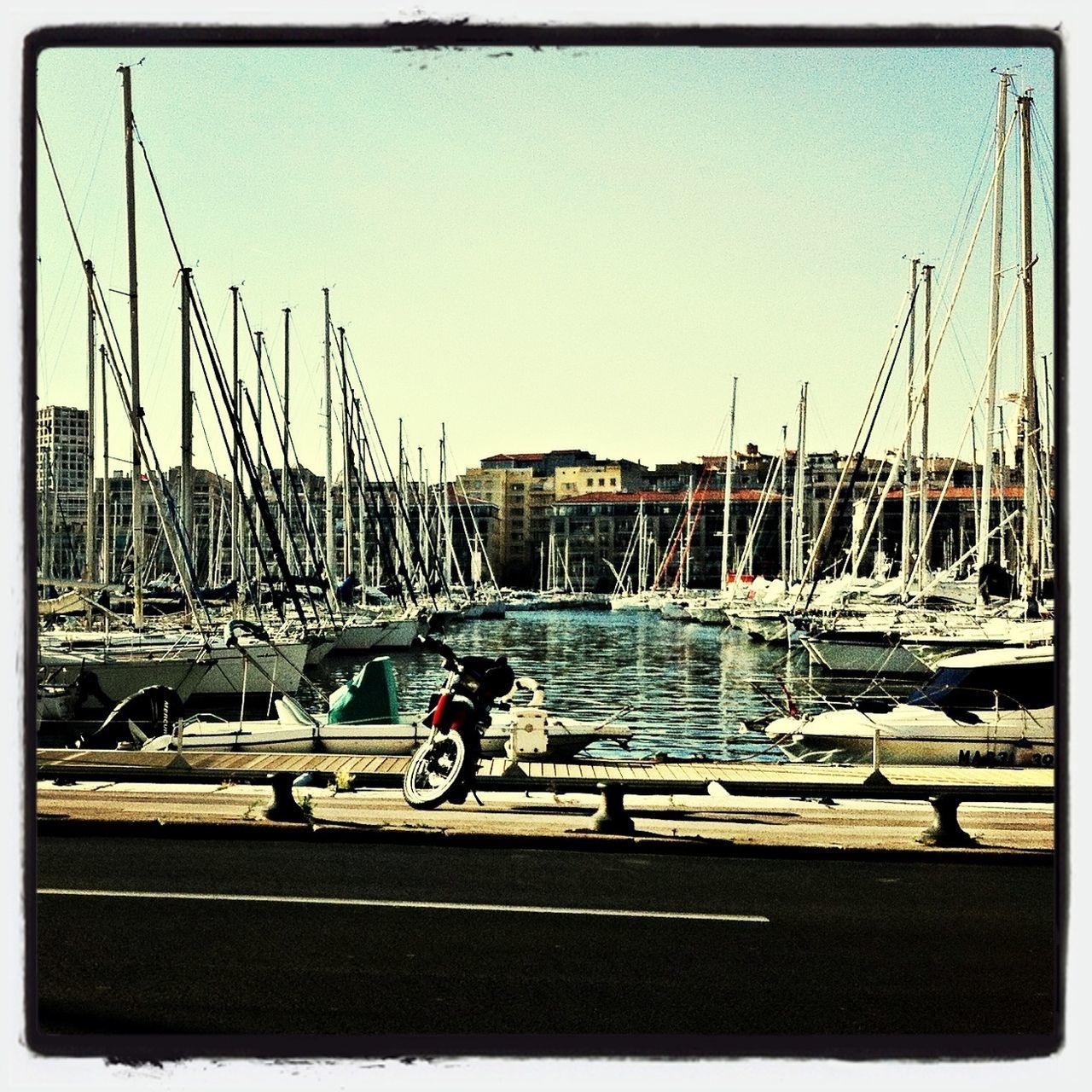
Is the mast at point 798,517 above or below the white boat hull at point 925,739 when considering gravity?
above

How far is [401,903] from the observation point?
6.72m

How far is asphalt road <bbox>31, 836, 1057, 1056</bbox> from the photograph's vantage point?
5.04 m

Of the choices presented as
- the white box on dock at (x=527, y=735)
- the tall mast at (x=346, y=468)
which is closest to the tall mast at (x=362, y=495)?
the tall mast at (x=346, y=468)

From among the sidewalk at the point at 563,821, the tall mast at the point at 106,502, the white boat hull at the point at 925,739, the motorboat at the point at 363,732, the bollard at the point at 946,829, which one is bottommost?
the white boat hull at the point at 925,739

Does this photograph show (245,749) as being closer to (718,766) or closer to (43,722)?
(43,722)

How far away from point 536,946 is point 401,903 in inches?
42.9

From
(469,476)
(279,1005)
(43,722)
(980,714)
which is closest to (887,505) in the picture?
(980,714)

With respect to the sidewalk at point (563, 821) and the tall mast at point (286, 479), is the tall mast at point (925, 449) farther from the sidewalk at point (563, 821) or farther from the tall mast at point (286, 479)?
the tall mast at point (286, 479)

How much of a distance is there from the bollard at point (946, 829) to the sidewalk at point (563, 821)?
10 centimetres

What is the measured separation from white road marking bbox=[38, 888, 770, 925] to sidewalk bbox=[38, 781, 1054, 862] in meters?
1.56

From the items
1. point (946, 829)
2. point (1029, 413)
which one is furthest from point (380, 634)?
point (946, 829)

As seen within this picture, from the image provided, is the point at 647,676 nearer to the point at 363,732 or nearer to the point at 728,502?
the point at 728,502

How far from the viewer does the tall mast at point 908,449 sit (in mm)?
14202

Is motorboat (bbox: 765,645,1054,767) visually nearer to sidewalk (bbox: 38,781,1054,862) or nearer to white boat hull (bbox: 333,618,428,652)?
sidewalk (bbox: 38,781,1054,862)
